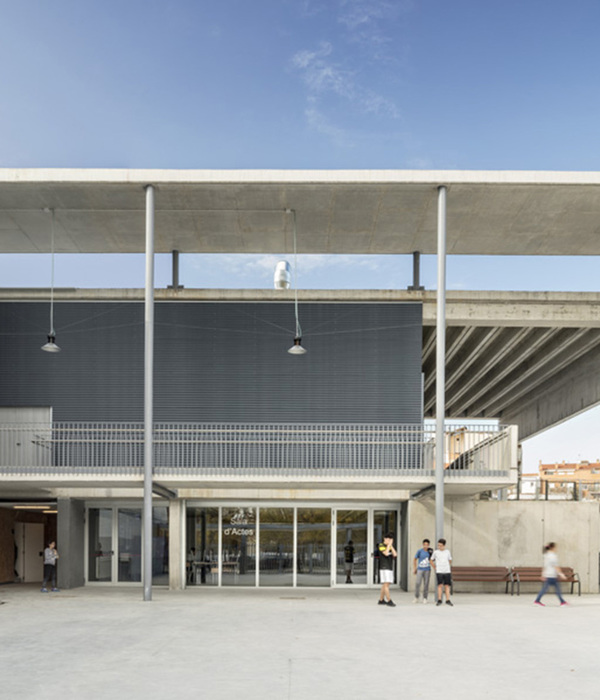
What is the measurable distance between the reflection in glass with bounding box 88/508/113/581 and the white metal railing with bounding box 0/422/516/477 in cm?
205

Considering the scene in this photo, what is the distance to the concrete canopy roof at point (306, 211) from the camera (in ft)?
60.3

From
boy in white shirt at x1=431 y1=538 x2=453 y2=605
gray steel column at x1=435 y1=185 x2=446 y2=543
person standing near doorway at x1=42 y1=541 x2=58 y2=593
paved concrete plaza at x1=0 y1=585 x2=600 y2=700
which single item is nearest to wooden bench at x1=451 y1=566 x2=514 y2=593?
gray steel column at x1=435 y1=185 x2=446 y2=543

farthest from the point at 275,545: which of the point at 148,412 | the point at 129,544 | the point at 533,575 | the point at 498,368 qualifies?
the point at 498,368

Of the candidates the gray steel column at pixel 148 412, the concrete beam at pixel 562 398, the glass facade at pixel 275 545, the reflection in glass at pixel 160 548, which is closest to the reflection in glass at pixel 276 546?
the glass facade at pixel 275 545

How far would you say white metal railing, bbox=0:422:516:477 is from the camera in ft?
65.9

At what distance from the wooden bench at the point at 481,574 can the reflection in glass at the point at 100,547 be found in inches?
367

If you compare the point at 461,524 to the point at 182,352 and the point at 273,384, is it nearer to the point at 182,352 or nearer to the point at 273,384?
the point at 273,384

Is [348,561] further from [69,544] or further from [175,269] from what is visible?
[175,269]

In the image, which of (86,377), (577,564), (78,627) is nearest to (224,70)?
(86,377)

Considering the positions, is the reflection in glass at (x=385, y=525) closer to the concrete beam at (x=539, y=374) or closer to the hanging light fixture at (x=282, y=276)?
the hanging light fixture at (x=282, y=276)

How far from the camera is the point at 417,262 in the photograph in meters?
23.0

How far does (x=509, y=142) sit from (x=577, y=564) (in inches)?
447

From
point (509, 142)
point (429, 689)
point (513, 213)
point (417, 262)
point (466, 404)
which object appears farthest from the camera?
point (466, 404)

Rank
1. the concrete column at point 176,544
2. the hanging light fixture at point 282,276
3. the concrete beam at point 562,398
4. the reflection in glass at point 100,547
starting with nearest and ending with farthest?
the concrete column at point 176,544 < the reflection in glass at point 100,547 < the hanging light fixture at point 282,276 < the concrete beam at point 562,398
